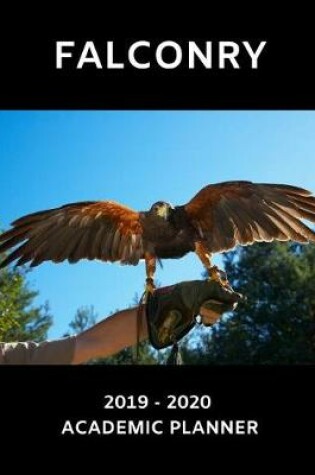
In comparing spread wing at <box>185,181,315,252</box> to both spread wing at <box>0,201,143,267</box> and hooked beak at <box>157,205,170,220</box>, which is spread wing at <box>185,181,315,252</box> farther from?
spread wing at <box>0,201,143,267</box>

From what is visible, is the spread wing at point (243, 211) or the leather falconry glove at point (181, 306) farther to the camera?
the spread wing at point (243, 211)

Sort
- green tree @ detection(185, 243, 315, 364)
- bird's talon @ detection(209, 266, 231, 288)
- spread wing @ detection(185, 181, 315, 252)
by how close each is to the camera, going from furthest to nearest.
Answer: green tree @ detection(185, 243, 315, 364) < spread wing @ detection(185, 181, 315, 252) < bird's talon @ detection(209, 266, 231, 288)

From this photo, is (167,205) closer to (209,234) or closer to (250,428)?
(209,234)

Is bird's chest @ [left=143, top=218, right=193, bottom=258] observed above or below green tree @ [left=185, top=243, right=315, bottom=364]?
below

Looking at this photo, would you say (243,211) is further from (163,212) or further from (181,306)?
(181,306)

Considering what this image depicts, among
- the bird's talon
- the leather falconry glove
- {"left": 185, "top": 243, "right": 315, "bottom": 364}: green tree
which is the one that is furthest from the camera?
{"left": 185, "top": 243, "right": 315, "bottom": 364}: green tree

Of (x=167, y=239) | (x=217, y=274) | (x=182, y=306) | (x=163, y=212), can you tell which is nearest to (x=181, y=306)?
(x=182, y=306)

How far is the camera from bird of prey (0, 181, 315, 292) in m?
4.73

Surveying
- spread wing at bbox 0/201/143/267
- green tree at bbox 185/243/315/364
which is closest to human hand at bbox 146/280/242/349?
spread wing at bbox 0/201/143/267

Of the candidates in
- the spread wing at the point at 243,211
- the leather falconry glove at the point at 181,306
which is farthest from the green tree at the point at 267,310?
the leather falconry glove at the point at 181,306

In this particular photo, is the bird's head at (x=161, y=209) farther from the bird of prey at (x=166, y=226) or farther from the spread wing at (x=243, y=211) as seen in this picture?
the spread wing at (x=243, y=211)

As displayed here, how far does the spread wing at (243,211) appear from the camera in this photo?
484 cm

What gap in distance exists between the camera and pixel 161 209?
4750 millimetres

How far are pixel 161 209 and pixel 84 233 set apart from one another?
72cm
